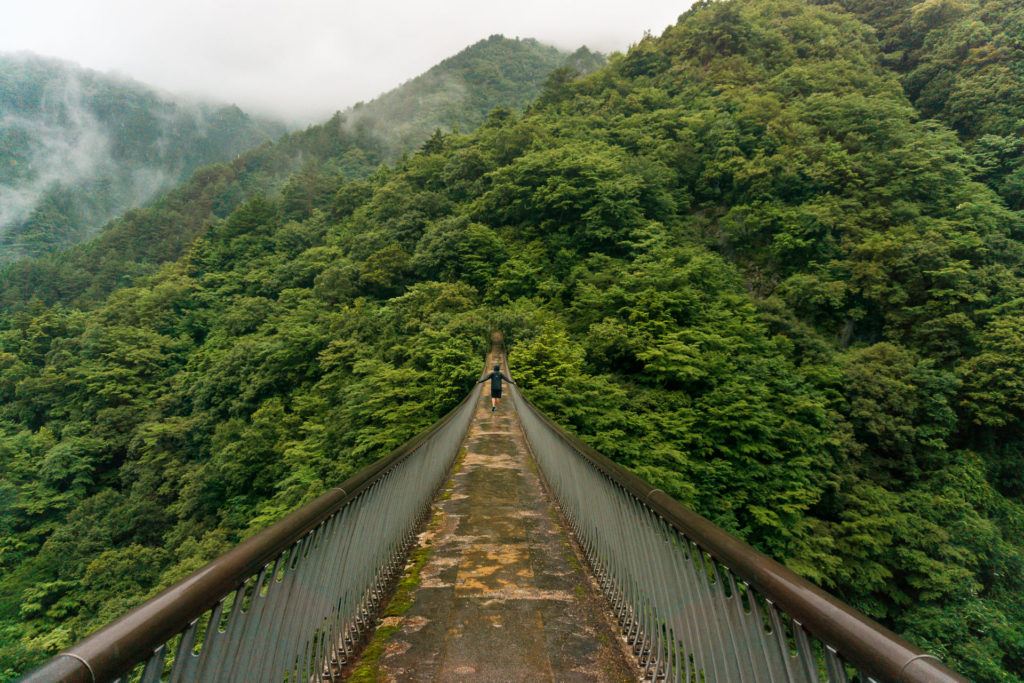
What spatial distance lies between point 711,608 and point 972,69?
55298mm

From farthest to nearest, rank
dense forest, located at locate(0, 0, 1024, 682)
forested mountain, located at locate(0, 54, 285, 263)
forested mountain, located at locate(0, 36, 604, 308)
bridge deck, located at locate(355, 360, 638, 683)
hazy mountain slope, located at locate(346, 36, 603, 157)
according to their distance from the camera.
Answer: forested mountain, located at locate(0, 54, 285, 263) → hazy mountain slope, located at locate(346, 36, 603, 157) → forested mountain, located at locate(0, 36, 604, 308) → dense forest, located at locate(0, 0, 1024, 682) → bridge deck, located at locate(355, 360, 638, 683)

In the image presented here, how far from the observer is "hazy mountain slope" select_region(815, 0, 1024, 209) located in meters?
30.8

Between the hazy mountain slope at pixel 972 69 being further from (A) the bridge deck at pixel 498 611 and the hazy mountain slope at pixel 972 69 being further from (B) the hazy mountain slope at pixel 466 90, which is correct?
(B) the hazy mountain slope at pixel 466 90

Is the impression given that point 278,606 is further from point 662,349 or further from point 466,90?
point 466,90

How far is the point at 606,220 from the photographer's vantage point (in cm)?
2838

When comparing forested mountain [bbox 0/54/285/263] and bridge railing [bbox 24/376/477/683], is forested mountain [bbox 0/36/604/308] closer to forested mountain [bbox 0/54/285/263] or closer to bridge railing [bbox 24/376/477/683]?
forested mountain [bbox 0/54/285/263]

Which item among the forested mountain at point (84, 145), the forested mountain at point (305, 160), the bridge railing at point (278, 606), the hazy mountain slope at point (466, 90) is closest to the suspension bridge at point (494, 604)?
the bridge railing at point (278, 606)

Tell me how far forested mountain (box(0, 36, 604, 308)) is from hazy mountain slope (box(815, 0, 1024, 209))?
32572 millimetres

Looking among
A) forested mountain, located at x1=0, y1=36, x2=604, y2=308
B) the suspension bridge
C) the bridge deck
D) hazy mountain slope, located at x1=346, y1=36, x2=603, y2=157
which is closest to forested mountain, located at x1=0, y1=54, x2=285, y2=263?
forested mountain, located at x1=0, y1=36, x2=604, y2=308

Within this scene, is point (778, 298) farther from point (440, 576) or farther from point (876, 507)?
point (440, 576)

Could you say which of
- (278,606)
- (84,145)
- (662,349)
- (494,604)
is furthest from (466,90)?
(278,606)

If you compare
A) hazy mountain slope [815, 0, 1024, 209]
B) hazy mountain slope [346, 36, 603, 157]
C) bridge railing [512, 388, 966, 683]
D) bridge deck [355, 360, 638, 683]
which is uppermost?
hazy mountain slope [346, 36, 603, 157]

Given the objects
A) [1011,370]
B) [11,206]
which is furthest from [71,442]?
[11,206]

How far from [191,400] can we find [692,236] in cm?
3401
